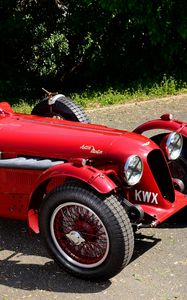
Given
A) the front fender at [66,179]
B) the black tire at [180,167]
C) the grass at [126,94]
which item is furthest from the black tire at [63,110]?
the grass at [126,94]

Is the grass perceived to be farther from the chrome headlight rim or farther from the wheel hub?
the wheel hub

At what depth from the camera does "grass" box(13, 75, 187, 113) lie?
10.9 meters

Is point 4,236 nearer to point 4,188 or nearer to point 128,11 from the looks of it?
point 4,188

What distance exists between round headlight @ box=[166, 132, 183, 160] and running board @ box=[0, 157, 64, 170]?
105 centimetres

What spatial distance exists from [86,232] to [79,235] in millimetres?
66

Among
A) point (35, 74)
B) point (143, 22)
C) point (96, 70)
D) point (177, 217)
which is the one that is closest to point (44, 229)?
point (177, 217)

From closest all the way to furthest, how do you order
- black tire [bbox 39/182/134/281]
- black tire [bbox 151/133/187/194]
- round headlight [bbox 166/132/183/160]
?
black tire [bbox 39/182/134/281], round headlight [bbox 166/132/183/160], black tire [bbox 151/133/187/194]

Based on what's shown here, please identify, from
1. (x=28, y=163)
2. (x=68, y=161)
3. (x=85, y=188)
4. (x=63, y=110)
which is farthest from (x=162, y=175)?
(x=63, y=110)

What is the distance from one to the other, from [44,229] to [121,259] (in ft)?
2.32

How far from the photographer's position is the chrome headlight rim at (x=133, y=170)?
4.99 metres

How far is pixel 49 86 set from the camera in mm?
14539

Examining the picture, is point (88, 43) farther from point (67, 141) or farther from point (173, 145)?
point (67, 141)

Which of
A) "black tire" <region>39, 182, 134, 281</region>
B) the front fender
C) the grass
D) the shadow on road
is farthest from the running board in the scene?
the grass

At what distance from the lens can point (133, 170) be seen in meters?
5.03
